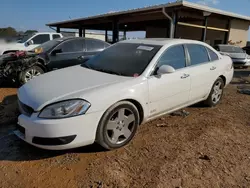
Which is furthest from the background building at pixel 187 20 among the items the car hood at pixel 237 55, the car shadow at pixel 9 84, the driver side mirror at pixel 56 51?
the car shadow at pixel 9 84

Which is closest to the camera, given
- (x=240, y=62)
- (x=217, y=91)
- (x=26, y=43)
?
(x=217, y=91)

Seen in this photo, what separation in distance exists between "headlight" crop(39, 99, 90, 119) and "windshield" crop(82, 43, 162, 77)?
3.20ft

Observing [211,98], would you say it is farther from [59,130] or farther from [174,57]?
[59,130]

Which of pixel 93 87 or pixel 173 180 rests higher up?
pixel 93 87

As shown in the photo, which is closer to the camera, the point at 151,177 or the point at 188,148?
the point at 151,177

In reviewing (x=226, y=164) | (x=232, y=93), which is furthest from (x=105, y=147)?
(x=232, y=93)

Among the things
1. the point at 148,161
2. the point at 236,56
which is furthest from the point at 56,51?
the point at 236,56

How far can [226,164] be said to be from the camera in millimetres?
2846

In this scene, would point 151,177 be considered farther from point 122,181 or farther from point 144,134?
point 144,134

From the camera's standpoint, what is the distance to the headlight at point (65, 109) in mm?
2577

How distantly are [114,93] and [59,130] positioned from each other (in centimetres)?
82

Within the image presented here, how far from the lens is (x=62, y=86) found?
9.77ft

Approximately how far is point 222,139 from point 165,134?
88cm

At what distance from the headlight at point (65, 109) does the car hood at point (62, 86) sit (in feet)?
0.21
